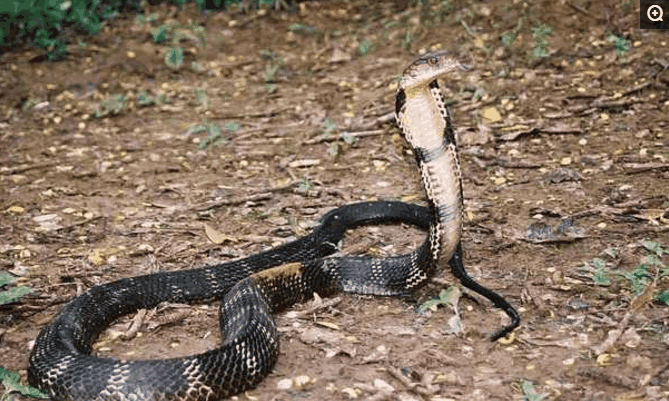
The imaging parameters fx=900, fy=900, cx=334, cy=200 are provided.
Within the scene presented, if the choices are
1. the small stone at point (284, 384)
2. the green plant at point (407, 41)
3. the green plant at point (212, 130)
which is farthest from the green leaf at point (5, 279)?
the green plant at point (407, 41)

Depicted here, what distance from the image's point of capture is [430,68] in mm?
5016

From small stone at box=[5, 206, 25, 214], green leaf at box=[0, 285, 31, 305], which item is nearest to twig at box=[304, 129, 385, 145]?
small stone at box=[5, 206, 25, 214]

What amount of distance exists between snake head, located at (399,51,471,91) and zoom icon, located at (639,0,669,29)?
5154 mm

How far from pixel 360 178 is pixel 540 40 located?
9.66ft

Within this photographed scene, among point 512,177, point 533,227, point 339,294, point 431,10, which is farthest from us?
point 431,10

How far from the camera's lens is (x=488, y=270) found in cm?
619

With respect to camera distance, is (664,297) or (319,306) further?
(319,306)

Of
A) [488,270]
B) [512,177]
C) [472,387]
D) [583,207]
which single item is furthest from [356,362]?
[512,177]

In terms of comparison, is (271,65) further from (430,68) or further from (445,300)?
(430,68)

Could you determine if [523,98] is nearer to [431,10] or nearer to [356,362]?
[431,10]

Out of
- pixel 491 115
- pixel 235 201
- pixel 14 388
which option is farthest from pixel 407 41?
pixel 14 388

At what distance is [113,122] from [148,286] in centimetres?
409

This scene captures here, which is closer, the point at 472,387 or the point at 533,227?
the point at 472,387

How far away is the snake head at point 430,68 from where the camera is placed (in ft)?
16.4
